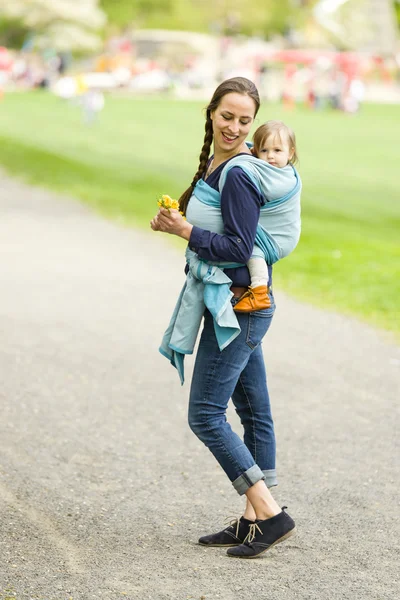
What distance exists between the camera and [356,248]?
14320mm

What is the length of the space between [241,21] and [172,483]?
4345 inches

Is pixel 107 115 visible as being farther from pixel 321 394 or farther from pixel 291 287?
pixel 321 394

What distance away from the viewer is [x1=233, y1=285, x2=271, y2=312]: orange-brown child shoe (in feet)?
14.1

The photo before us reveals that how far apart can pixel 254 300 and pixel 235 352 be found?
0.75 ft

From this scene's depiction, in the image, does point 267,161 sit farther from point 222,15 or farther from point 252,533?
point 222,15

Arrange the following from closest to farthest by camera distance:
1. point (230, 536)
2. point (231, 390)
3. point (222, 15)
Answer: point (231, 390)
point (230, 536)
point (222, 15)

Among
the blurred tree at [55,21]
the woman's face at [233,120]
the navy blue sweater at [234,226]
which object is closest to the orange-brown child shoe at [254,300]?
the navy blue sweater at [234,226]

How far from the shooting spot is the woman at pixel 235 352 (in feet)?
13.7

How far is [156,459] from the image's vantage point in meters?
5.97

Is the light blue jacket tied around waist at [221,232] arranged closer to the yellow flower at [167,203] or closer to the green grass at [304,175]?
the yellow flower at [167,203]

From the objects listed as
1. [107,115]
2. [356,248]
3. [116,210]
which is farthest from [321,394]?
[107,115]

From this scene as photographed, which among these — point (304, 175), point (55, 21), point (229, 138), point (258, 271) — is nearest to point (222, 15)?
point (55, 21)

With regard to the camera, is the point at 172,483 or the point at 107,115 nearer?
the point at 172,483

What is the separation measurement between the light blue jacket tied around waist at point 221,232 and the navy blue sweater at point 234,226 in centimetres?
4
